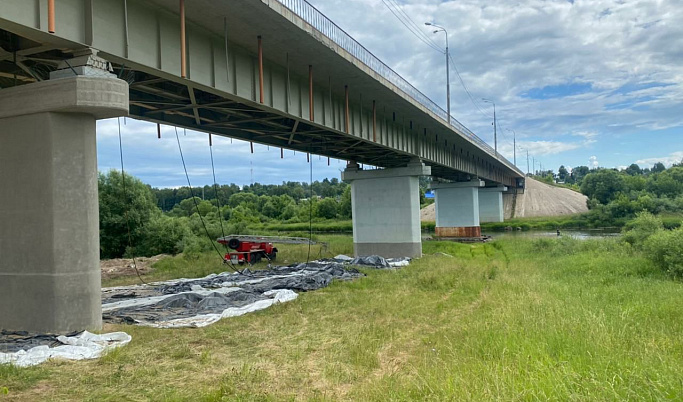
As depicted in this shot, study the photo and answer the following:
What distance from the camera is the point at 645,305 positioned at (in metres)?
11.0

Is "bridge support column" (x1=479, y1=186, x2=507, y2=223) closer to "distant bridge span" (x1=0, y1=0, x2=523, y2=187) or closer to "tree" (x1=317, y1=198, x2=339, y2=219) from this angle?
"tree" (x1=317, y1=198, x2=339, y2=219)

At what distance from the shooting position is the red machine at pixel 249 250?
86.7 ft

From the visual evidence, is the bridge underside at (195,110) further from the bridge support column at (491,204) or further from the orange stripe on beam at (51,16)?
the bridge support column at (491,204)

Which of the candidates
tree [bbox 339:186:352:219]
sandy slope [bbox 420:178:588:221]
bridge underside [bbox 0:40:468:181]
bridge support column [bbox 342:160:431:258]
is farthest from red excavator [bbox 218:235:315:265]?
tree [bbox 339:186:352:219]

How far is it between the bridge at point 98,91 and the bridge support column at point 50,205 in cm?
2

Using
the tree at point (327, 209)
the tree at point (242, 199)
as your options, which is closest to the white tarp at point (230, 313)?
the tree at point (327, 209)

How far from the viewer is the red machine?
2644cm

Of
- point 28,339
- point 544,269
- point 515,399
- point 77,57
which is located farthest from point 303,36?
point 544,269

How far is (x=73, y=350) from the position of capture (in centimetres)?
855

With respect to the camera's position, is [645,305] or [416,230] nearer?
[645,305]

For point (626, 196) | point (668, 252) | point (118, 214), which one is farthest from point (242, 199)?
point (668, 252)

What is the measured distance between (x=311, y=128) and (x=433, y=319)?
41.7ft

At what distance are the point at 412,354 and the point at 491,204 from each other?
70.4m

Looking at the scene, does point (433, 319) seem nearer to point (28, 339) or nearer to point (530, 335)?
point (530, 335)
